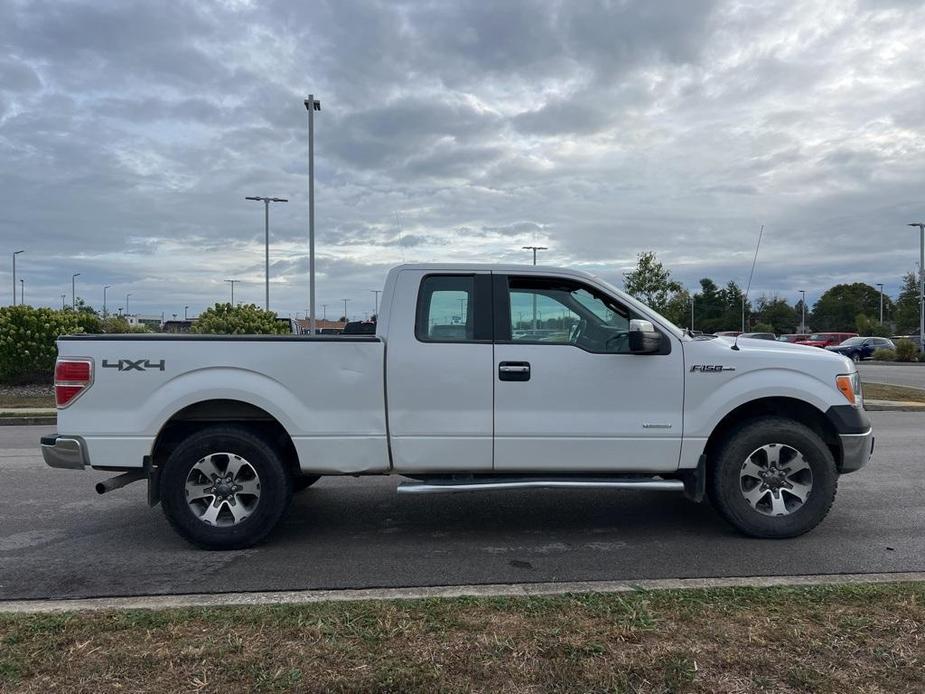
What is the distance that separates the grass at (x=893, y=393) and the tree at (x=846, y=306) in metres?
81.8

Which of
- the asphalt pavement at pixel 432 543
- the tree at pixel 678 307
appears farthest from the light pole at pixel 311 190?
the tree at pixel 678 307

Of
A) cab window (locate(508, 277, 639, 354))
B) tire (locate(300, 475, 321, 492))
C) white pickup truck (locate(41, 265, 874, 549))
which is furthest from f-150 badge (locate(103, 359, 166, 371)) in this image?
cab window (locate(508, 277, 639, 354))

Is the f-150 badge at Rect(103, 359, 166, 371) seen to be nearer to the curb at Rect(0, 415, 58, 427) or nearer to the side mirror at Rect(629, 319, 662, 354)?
the side mirror at Rect(629, 319, 662, 354)

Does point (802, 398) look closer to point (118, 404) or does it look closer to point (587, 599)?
point (587, 599)

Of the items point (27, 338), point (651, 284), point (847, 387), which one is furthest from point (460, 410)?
point (651, 284)

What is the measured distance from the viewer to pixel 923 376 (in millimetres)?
24547

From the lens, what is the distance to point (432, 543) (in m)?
5.20

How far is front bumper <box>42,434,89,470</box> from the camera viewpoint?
4930 mm

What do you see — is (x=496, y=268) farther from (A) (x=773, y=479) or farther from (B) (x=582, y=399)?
(A) (x=773, y=479)

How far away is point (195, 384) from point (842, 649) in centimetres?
413

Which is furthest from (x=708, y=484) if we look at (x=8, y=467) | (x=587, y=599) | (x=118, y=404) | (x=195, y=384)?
(x=8, y=467)

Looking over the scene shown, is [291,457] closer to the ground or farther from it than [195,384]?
closer to the ground

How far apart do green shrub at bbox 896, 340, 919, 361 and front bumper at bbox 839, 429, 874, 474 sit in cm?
3499

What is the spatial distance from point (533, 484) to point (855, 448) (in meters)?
2.35
